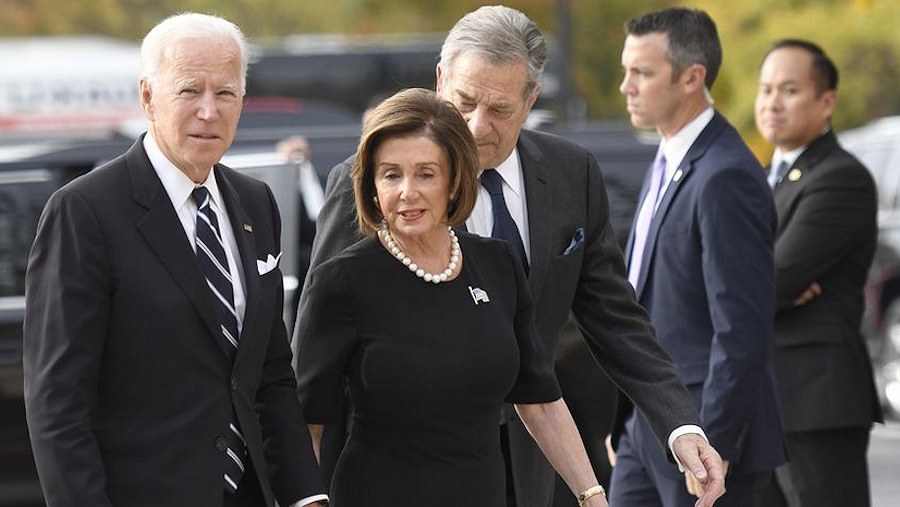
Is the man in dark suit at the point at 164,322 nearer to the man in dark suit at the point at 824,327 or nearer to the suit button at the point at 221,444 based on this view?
the suit button at the point at 221,444

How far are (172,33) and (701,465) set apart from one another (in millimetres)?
1682

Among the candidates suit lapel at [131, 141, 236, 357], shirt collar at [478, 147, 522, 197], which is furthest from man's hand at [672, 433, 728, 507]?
suit lapel at [131, 141, 236, 357]

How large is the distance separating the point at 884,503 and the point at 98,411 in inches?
267

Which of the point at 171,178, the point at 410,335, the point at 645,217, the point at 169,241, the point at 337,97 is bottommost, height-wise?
the point at 337,97

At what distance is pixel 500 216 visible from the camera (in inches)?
173

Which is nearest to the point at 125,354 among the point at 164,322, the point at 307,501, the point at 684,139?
the point at 164,322

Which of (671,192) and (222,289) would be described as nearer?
(222,289)

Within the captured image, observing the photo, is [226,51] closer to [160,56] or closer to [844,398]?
[160,56]

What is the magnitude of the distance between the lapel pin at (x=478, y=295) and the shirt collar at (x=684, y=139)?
1597 mm

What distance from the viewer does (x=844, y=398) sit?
617cm

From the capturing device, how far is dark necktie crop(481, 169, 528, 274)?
173 inches

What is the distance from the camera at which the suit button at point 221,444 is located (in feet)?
12.2

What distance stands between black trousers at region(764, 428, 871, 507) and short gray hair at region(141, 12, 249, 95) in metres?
3.03

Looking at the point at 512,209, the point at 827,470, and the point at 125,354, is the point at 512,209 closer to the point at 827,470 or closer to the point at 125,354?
the point at 125,354
